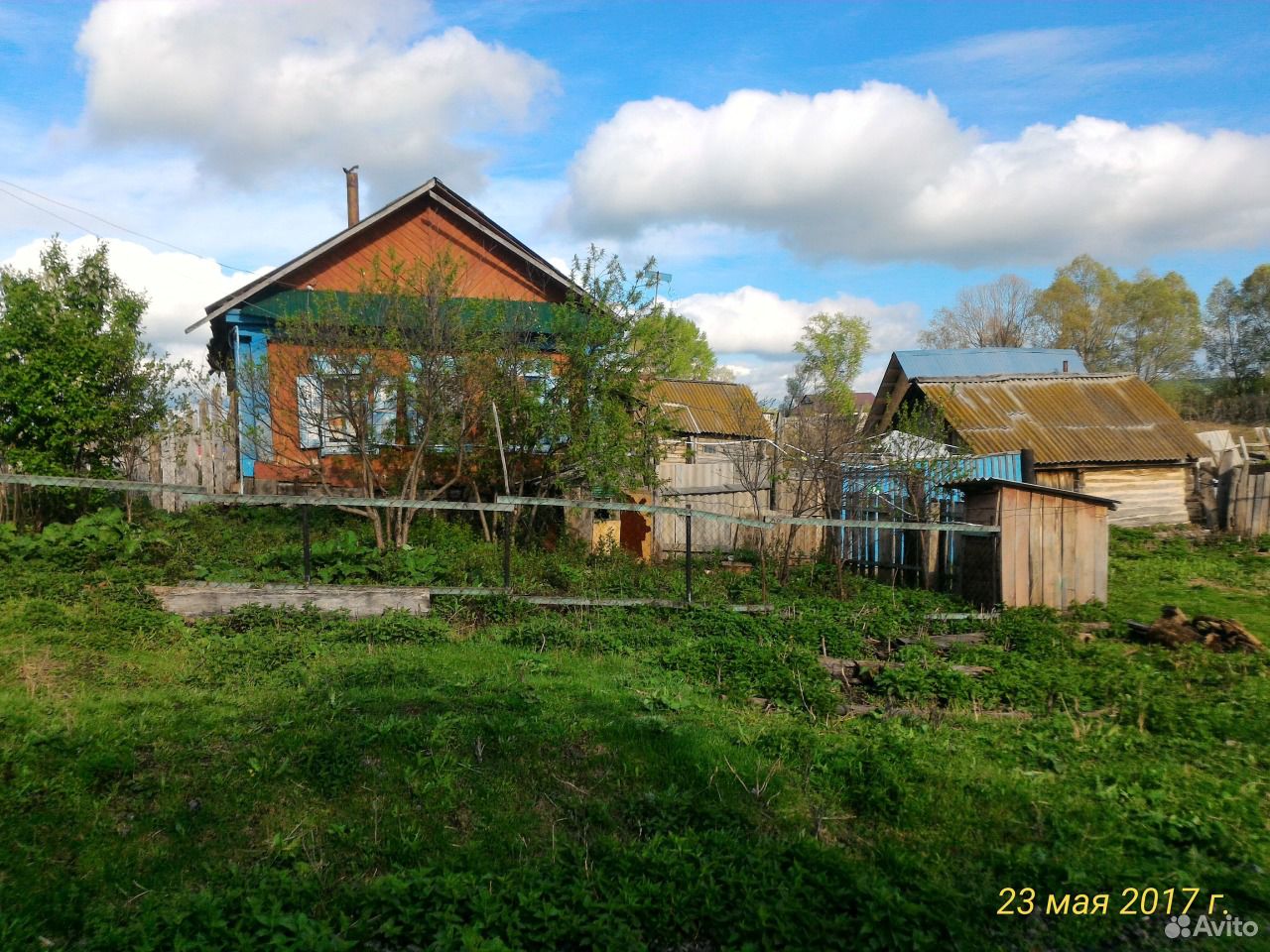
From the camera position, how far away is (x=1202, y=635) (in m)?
8.23

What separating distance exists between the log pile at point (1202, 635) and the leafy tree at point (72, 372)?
1266cm

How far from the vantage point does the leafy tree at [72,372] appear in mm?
10742

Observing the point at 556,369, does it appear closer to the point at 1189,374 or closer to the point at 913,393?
the point at 913,393

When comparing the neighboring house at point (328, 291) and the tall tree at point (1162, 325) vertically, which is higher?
the tall tree at point (1162, 325)

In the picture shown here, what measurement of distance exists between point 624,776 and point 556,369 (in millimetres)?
8305

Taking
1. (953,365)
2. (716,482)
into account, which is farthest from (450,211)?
(953,365)

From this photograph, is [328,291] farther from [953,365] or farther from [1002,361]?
[1002,361]

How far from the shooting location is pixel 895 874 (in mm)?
4059

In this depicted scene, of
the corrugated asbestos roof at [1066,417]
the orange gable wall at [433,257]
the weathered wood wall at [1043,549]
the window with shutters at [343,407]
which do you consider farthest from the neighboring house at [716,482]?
the corrugated asbestos roof at [1066,417]

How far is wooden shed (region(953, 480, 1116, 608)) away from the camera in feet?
31.6

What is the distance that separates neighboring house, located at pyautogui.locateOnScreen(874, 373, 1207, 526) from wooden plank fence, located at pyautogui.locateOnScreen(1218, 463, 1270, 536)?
2.69 metres

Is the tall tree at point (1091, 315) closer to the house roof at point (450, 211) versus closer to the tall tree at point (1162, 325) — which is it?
the tall tree at point (1162, 325)

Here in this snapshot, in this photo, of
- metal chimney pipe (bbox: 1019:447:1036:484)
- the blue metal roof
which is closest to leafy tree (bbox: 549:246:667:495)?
metal chimney pipe (bbox: 1019:447:1036:484)

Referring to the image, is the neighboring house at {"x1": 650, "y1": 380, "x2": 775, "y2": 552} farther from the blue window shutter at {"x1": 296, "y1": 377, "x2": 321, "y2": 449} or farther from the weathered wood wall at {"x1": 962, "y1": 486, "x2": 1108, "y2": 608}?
the blue window shutter at {"x1": 296, "y1": 377, "x2": 321, "y2": 449}
